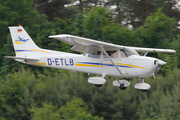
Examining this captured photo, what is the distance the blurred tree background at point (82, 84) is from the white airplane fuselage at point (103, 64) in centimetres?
476

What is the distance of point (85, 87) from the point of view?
19047mm

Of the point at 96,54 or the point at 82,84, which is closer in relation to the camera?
the point at 96,54

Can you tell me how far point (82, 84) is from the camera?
19125mm

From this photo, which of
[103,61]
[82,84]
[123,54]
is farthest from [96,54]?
[82,84]

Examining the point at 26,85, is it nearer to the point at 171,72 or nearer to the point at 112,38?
the point at 112,38

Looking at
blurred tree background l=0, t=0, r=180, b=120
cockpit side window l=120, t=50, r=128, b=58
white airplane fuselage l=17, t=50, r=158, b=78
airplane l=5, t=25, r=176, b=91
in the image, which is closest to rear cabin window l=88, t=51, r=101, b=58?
airplane l=5, t=25, r=176, b=91

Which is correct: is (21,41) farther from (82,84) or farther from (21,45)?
(82,84)

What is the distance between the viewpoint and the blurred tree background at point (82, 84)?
16.6m

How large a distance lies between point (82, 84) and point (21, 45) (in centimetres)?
738

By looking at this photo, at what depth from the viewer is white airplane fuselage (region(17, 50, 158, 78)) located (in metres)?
10.6

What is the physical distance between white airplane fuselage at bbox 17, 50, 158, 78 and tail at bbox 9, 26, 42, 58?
0.52 metres

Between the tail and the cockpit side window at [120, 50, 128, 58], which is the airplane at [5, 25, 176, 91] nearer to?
the cockpit side window at [120, 50, 128, 58]

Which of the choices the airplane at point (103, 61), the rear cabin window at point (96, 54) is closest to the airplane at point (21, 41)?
the airplane at point (103, 61)

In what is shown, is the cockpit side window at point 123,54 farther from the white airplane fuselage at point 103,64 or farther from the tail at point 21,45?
the tail at point 21,45
